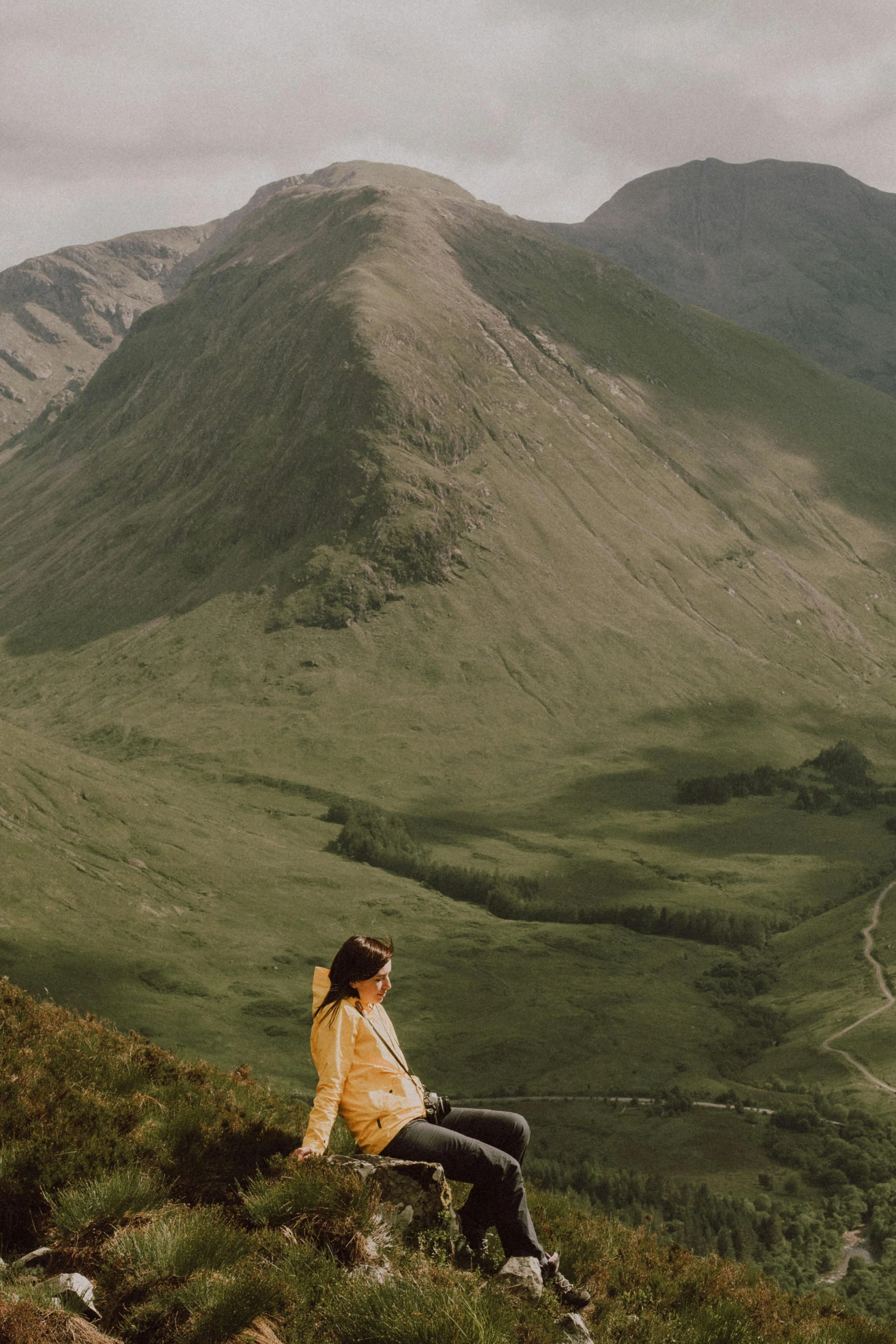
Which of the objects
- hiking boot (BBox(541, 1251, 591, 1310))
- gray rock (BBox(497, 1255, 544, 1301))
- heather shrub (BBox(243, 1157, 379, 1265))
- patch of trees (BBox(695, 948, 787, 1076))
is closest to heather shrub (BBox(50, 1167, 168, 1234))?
heather shrub (BBox(243, 1157, 379, 1265))

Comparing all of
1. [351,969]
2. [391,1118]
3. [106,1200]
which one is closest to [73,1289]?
[106,1200]

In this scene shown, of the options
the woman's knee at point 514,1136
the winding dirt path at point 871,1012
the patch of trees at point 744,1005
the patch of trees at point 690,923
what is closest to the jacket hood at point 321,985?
the woman's knee at point 514,1136

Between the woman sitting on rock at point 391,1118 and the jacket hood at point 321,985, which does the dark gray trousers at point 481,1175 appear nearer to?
the woman sitting on rock at point 391,1118

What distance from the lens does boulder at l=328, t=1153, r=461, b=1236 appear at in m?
16.0

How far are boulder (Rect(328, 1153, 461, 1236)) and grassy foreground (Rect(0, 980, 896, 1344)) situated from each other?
0.94ft

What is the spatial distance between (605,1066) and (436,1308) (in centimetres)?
Answer: 13833

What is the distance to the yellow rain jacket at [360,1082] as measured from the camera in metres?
16.4

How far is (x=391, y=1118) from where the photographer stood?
1661 cm

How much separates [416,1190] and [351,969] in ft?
10.6

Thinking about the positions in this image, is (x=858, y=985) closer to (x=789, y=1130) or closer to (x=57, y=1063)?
(x=789, y=1130)

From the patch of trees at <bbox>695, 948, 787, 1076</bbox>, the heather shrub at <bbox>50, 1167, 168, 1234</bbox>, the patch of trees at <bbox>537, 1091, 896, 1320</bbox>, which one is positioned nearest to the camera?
the heather shrub at <bbox>50, 1167, 168, 1234</bbox>

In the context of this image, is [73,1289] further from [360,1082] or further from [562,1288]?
[562,1288]

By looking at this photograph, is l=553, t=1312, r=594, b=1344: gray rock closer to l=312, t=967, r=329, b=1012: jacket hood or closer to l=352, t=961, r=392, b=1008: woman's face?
l=352, t=961, r=392, b=1008: woman's face

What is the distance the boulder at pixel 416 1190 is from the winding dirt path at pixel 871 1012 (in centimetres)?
12588
